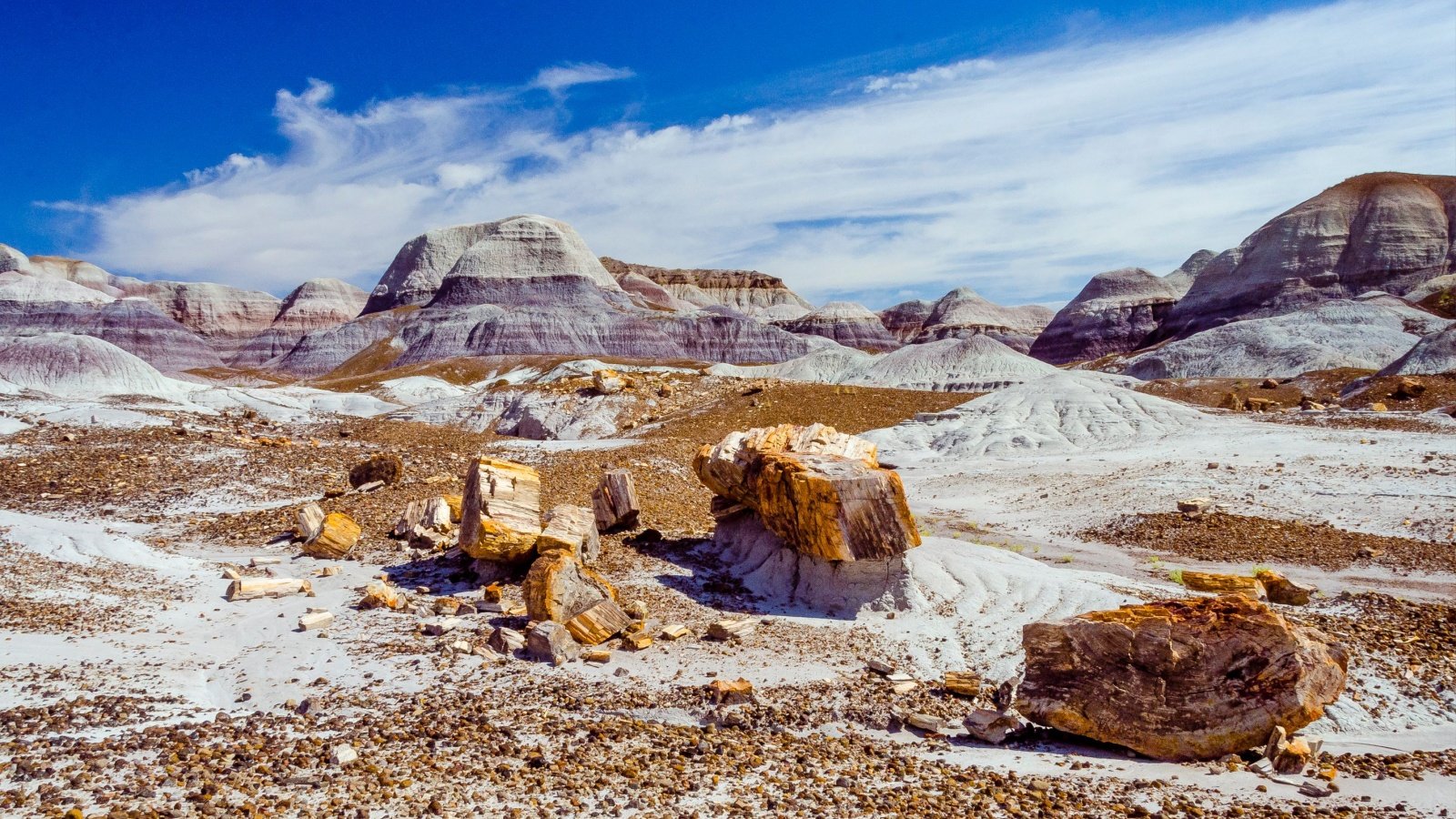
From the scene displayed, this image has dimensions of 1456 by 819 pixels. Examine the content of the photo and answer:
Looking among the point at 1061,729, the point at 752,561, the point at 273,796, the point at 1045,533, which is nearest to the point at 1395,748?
the point at 1061,729

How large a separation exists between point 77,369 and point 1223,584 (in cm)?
4156

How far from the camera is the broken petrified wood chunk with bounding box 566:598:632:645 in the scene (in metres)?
7.77

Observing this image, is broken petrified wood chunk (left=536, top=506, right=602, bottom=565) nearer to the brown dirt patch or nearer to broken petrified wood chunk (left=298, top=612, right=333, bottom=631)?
broken petrified wood chunk (left=298, top=612, right=333, bottom=631)

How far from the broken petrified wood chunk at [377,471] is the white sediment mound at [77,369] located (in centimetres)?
2306

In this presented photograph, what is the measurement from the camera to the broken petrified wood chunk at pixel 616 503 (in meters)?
11.8

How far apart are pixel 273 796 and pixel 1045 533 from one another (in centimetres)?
1388

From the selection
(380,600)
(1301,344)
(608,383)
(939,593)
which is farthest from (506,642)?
(1301,344)

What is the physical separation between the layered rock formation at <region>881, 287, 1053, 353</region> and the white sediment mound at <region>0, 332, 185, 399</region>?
10464 cm

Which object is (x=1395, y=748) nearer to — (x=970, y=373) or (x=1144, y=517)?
(x=1144, y=517)

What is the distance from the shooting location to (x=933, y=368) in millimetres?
61969

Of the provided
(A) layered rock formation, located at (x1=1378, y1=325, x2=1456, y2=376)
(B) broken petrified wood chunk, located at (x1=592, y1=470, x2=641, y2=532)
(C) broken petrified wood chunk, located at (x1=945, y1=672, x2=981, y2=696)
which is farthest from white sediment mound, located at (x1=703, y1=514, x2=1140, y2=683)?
(A) layered rock formation, located at (x1=1378, y1=325, x2=1456, y2=376)

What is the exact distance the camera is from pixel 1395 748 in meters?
5.95

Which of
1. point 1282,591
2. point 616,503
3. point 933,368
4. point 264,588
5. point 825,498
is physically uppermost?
point 933,368

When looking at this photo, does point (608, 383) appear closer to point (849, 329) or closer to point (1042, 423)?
point (1042, 423)
